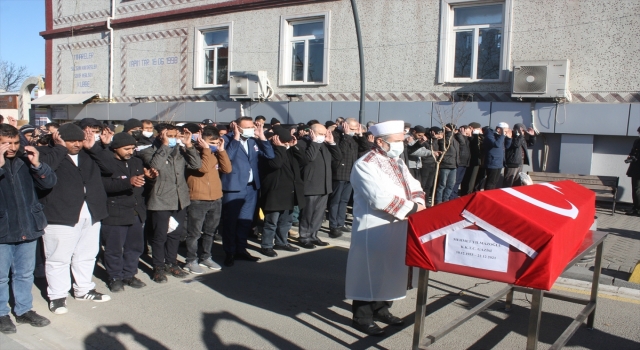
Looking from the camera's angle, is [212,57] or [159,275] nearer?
[159,275]

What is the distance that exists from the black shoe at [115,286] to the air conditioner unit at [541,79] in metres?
9.80

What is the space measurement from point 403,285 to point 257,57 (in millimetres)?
13439

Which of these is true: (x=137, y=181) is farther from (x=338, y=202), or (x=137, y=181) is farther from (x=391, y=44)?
(x=391, y=44)

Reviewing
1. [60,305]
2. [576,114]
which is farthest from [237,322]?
[576,114]

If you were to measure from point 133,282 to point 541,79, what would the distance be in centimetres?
991

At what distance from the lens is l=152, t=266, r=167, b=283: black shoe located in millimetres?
6394

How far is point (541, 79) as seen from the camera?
39.9 ft

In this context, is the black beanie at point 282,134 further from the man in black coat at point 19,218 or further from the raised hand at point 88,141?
the man in black coat at point 19,218

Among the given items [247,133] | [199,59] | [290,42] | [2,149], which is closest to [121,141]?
[2,149]

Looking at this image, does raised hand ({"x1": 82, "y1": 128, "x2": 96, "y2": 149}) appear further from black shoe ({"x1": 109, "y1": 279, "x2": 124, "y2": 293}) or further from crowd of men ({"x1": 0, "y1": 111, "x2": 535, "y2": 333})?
black shoe ({"x1": 109, "y1": 279, "x2": 124, "y2": 293})

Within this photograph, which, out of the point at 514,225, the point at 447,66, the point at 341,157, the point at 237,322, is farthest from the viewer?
the point at 447,66

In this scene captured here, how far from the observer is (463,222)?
356cm

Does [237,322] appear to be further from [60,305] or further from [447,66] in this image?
[447,66]

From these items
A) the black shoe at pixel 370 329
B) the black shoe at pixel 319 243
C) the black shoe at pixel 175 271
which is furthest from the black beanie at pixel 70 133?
the black shoe at pixel 319 243
